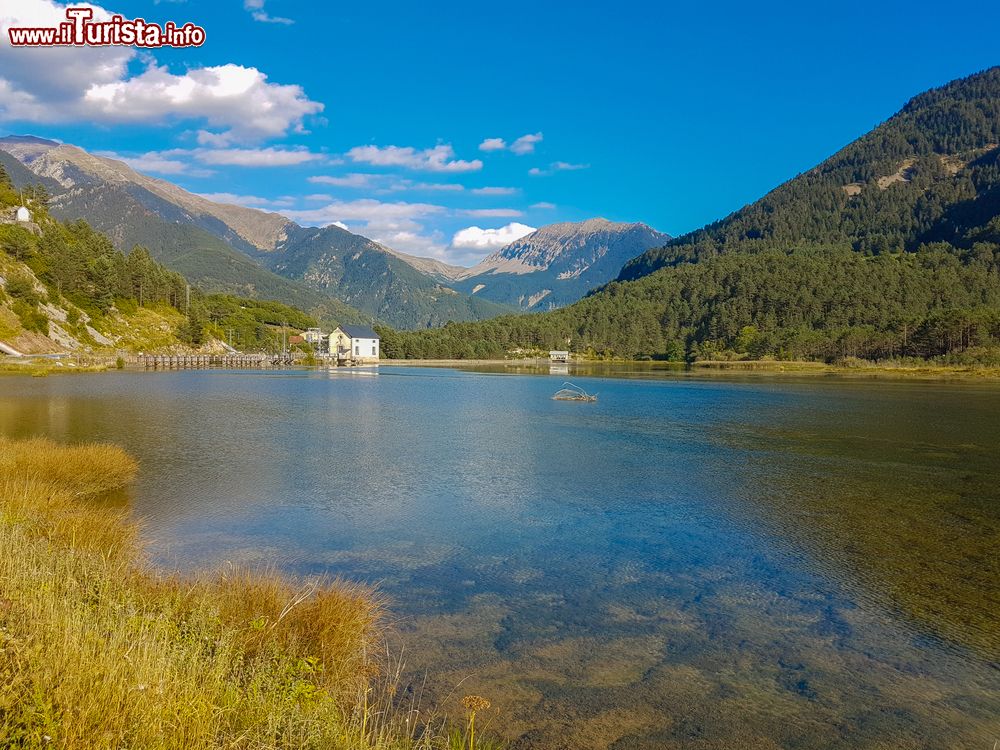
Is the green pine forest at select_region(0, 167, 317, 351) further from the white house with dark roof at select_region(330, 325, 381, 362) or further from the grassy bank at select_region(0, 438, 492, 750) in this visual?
the grassy bank at select_region(0, 438, 492, 750)

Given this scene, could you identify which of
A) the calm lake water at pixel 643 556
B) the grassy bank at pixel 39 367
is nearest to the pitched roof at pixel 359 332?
the grassy bank at pixel 39 367

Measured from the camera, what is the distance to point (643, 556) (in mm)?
15625

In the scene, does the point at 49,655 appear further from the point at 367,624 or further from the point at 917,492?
the point at 917,492

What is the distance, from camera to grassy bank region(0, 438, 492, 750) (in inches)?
210

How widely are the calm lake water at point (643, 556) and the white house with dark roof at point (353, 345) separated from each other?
130 metres

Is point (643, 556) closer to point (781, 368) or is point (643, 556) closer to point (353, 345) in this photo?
point (781, 368)

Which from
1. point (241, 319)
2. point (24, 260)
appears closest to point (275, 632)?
point (24, 260)

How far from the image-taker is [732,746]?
26.2ft

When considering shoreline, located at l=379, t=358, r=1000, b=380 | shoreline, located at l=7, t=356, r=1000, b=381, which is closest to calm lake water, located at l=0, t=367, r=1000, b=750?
shoreline, located at l=7, t=356, r=1000, b=381

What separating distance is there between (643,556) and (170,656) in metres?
11.3

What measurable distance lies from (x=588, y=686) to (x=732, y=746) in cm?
208

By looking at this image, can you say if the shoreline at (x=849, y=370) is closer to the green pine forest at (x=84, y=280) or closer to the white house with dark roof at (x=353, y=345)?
the white house with dark roof at (x=353, y=345)

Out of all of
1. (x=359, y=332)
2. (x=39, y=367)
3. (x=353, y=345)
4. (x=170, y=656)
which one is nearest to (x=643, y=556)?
(x=170, y=656)

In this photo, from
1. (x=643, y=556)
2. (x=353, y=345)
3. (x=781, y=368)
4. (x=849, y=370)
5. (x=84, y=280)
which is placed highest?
(x=84, y=280)
